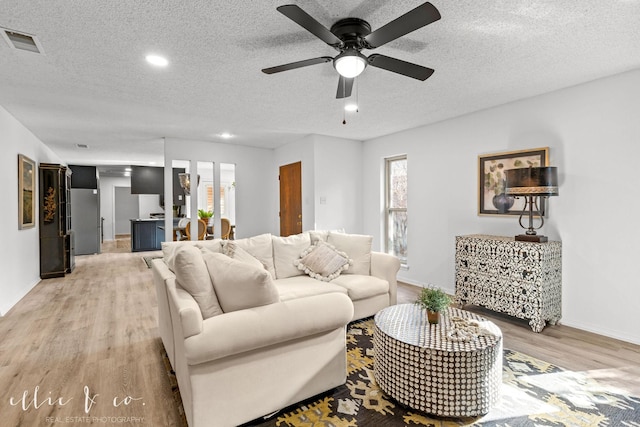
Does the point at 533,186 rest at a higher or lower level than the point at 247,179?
lower

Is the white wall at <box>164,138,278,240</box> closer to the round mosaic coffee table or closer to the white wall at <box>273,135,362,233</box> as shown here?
the white wall at <box>273,135,362,233</box>

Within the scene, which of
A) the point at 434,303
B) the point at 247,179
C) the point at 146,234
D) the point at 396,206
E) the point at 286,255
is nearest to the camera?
the point at 434,303

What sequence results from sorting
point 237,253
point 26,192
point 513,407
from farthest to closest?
point 26,192
point 237,253
point 513,407

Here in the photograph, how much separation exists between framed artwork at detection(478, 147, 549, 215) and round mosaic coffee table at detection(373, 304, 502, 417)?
2.23 meters

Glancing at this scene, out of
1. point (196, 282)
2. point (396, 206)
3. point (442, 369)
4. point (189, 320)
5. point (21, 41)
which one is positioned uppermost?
point (21, 41)

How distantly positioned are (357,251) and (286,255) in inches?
31.7

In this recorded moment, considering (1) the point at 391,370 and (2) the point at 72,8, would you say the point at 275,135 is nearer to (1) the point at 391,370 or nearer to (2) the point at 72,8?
(2) the point at 72,8

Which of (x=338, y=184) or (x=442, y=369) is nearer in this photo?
(x=442, y=369)

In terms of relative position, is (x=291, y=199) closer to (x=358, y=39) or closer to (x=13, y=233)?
(x=13, y=233)

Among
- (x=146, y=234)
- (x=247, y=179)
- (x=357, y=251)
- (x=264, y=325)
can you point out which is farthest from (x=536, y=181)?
(x=146, y=234)

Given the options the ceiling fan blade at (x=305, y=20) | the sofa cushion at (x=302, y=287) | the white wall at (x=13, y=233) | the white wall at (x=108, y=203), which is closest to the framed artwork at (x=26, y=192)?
the white wall at (x=13, y=233)

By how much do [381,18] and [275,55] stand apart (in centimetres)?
92

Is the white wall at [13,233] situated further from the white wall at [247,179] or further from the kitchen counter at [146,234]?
the kitchen counter at [146,234]

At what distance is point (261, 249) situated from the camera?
3350mm
